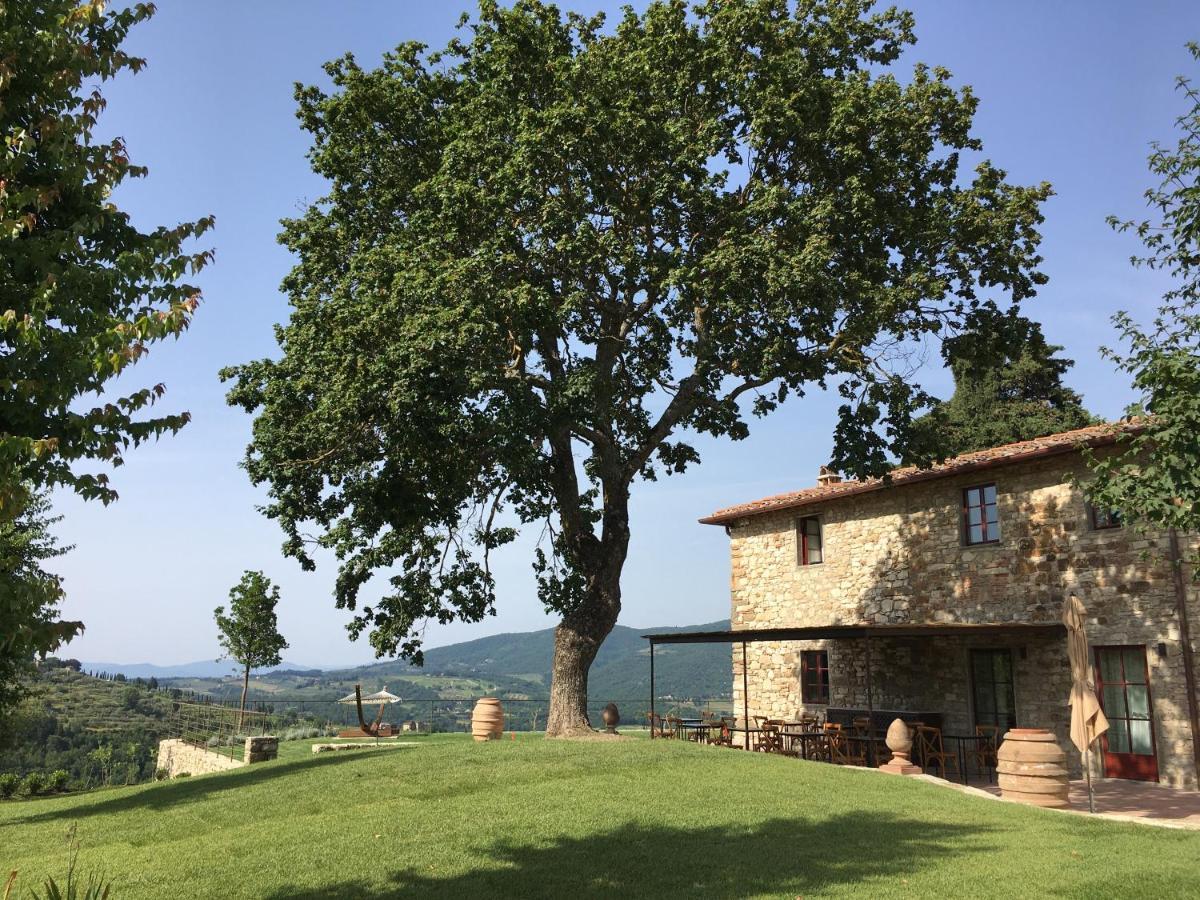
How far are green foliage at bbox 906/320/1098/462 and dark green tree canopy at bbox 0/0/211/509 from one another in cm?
2641

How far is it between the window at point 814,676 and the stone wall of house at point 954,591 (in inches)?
9.0

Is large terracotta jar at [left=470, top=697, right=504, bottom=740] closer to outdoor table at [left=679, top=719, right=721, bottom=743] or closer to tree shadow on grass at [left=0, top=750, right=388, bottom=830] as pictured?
tree shadow on grass at [left=0, top=750, right=388, bottom=830]

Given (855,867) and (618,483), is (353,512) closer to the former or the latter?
(618,483)

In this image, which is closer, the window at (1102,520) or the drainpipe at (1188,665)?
the drainpipe at (1188,665)

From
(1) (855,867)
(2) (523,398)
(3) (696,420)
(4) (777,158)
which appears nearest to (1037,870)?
(1) (855,867)

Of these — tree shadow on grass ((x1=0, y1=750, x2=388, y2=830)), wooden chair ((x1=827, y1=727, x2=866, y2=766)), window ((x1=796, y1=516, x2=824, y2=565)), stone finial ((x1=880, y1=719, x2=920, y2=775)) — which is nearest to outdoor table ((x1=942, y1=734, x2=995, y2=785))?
stone finial ((x1=880, y1=719, x2=920, y2=775))

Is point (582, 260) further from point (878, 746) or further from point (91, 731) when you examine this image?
point (91, 731)

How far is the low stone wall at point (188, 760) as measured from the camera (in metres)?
23.0

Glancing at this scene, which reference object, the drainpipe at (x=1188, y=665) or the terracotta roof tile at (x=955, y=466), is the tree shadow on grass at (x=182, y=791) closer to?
the terracotta roof tile at (x=955, y=466)

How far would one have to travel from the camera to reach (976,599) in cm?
1892

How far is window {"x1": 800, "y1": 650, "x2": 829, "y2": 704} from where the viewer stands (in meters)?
A: 22.0

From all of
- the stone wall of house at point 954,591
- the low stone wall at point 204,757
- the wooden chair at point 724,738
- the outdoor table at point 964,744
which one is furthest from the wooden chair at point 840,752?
the low stone wall at point 204,757

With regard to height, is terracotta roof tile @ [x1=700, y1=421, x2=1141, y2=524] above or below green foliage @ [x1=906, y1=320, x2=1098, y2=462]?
below

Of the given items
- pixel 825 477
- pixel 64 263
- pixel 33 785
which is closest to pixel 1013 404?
pixel 825 477
